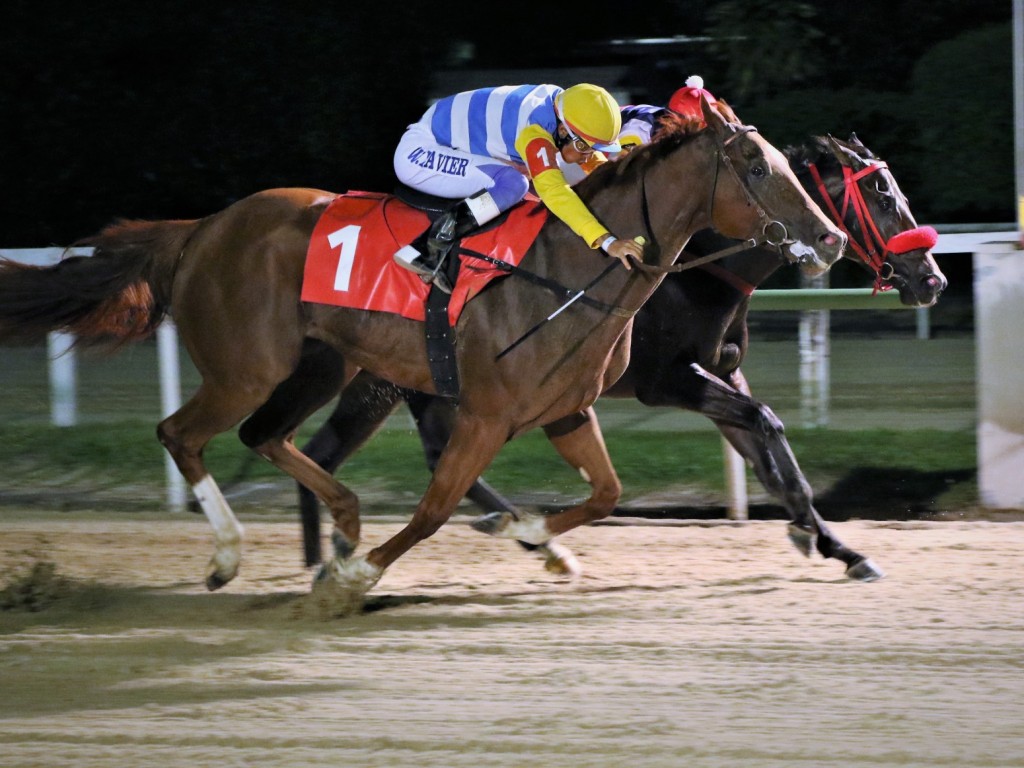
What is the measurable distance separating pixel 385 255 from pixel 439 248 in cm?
23

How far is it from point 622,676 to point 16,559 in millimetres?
2890

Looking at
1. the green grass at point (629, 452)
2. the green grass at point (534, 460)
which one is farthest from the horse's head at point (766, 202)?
the green grass at point (534, 460)

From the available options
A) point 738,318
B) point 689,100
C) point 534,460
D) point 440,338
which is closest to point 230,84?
point 534,460

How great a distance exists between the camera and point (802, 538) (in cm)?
524

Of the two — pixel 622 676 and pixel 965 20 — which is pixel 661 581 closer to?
pixel 622 676

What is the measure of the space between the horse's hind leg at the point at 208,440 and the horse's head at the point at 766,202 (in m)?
1.84

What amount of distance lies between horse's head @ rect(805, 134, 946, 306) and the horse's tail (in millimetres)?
2427

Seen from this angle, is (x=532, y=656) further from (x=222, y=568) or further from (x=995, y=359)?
(x=995, y=359)

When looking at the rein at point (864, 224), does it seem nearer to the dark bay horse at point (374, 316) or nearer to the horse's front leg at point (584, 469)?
the dark bay horse at point (374, 316)

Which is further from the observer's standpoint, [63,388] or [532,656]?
[63,388]

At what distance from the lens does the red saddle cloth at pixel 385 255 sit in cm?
469

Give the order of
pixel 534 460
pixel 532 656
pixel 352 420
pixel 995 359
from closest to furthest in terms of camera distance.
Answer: pixel 532 656
pixel 352 420
pixel 995 359
pixel 534 460

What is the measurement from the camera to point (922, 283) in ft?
17.3

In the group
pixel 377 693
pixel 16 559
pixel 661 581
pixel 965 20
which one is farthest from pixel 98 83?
pixel 377 693
